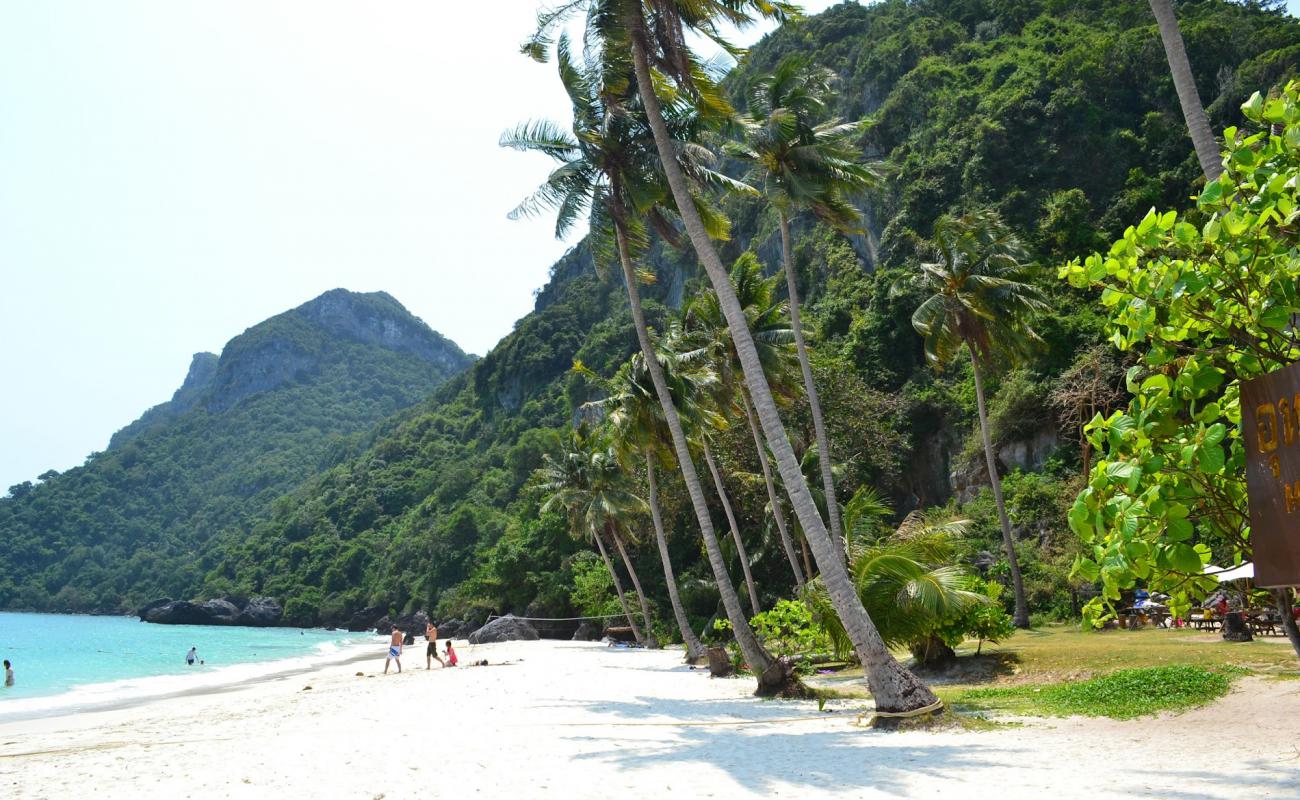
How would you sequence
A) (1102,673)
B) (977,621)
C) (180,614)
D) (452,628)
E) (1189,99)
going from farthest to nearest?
1. (180,614)
2. (452,628)
3. (977,621)
4. (1102,673)
5. (1189,99)

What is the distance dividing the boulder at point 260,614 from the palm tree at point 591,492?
59.5 m

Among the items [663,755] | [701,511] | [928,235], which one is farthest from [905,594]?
[928,235]

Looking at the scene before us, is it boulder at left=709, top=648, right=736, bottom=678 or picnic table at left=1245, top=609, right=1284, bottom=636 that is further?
boulder at left=709, top=648, right=736, bottom=678

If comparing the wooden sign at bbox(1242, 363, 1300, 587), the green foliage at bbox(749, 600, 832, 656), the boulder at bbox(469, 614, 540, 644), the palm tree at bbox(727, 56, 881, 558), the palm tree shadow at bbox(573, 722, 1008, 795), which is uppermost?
the palm tree at bbox(727, 56, 881, 558)

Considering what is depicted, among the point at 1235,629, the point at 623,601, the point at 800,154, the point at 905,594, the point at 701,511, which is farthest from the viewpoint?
the point at 623,601

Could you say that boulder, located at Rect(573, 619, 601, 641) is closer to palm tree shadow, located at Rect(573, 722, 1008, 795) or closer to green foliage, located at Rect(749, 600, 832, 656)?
green foliage, located at Rect(749, 600, 832, 656)

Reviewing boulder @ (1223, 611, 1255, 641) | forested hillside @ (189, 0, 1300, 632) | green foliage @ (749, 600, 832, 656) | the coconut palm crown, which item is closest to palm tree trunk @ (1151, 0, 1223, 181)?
forested hillside @ (189, 0, 1300, 632)

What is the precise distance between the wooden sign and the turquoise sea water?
92.7ft

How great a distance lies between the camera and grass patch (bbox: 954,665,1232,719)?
1067 centimetres

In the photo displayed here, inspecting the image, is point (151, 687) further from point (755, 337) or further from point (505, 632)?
point (755, 337)

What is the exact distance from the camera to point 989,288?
24.4 m

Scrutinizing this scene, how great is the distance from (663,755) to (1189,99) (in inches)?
339

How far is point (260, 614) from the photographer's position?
8594 cm

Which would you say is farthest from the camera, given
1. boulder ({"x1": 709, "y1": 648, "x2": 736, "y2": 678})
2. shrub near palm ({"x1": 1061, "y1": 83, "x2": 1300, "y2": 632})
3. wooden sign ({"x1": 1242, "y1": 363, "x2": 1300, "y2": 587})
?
boulder ({"x1": 709, "y1": 648, "x2": 736, "y2": 678})
